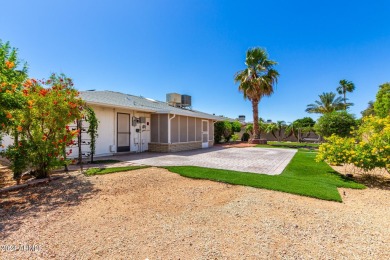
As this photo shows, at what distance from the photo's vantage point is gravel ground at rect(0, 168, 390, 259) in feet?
8.11

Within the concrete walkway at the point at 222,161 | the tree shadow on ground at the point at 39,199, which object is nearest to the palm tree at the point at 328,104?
the concrete walkway at the point at 222,161

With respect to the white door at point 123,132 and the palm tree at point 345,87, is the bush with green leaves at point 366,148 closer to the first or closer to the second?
the white door at point 123,132

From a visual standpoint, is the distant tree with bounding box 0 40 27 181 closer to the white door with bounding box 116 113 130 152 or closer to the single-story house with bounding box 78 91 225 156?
the single-story house with bounding box 78 91 225 156

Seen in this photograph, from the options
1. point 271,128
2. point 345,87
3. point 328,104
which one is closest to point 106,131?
point 271,128

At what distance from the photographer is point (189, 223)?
3.26 meters

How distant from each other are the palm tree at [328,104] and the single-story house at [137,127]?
2810 centimetres

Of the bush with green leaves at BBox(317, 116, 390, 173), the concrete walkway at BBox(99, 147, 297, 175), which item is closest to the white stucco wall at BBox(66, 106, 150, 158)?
the concrete walkway at BBox(99, 147, 297, 175)

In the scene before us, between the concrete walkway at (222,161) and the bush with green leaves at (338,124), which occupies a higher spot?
the bush with green leaves at (338,124)

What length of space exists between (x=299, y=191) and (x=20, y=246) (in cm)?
561

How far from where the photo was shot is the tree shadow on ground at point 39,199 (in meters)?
3.38

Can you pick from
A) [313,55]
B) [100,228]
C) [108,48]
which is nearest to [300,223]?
[100,228]

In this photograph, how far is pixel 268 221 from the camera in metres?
3.34

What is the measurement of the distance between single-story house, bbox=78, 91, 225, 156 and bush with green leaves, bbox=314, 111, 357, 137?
10131 mm

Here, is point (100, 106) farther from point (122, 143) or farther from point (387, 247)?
point (387, 247)
